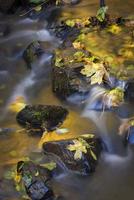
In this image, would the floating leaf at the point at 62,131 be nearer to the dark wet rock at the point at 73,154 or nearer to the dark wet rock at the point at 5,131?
the dark wet rock at the point at 73,154

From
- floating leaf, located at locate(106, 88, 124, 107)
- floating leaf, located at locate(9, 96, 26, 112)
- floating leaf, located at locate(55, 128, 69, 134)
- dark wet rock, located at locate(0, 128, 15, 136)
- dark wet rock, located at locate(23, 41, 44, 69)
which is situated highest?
dark wet rock, located at locate(23, 41, 44, 69)

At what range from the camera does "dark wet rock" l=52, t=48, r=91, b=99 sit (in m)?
6.67

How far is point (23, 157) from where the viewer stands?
5.71 metres

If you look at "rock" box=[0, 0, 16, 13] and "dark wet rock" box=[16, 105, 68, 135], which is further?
"rock" box=[0, 0, 16, 13]

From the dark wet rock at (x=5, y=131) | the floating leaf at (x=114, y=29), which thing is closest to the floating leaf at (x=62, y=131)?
the dark wet rock at (x=5, y=131)

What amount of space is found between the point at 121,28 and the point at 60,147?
3293 millimetres

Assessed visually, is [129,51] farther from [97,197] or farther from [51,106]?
[97,197]

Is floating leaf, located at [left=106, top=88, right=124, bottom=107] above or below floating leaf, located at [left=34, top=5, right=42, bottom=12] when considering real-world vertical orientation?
below

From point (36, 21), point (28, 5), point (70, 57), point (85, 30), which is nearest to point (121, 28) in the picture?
point (85, 30)

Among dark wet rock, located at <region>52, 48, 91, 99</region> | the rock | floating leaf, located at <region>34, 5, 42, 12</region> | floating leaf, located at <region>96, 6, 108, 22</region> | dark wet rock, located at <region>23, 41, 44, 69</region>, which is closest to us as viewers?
dark wet rock, located at <region>52, 48, 91, 99</region>

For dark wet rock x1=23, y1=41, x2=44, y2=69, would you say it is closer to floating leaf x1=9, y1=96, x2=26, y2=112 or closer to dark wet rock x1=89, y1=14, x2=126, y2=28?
floating leaf x1=9, y1=96, x2=26, y2=112

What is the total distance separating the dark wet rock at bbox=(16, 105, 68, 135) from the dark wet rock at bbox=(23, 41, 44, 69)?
1699 mm

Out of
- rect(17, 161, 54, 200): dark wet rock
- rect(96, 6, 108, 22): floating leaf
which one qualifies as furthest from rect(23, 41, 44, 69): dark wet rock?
rect(17, 161, 54, 200): dark wet rock

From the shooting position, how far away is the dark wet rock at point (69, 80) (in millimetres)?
6668
